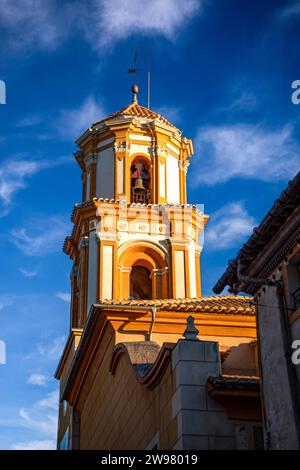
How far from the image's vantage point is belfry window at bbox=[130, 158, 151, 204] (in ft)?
110

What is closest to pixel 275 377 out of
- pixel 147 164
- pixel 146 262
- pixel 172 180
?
pixel 146 262

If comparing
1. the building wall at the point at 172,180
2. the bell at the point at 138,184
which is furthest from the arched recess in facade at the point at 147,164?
the building wall at the point at 172,180

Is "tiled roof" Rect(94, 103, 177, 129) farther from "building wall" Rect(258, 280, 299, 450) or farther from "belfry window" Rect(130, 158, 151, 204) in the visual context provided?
"building wall" Rect(258, 280, 299, 450)

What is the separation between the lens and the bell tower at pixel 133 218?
31.0 m

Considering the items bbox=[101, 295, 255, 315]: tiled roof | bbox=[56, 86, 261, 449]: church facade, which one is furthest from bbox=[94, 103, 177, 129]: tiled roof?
bbox=[101, 295, 255, 315]: tiled roof

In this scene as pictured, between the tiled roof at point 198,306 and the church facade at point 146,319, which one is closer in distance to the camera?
the church facade at point 146,319

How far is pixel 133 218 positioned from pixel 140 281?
247cm

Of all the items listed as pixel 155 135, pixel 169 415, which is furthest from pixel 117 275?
pixel 169 415

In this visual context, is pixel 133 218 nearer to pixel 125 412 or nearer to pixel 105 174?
pixel 105 174

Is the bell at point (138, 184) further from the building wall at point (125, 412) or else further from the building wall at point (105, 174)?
the building wall at point (125, 412)

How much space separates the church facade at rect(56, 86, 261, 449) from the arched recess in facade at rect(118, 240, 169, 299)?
0.04 meters

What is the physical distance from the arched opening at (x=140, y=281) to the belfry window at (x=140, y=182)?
9.91 ft
